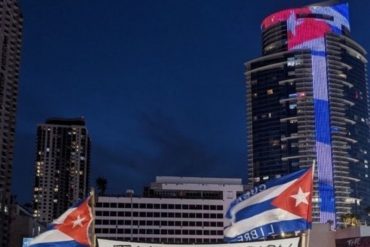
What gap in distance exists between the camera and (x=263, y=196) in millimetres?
12914

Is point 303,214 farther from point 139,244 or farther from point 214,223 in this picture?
point 214,223

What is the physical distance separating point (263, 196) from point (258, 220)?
1.56 ft

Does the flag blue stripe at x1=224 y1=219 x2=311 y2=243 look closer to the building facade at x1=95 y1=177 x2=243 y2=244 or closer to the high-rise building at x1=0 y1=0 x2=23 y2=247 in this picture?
the high-rise building at x1=0 y1=0 x2=23 y2=247

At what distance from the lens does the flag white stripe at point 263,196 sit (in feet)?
41.7

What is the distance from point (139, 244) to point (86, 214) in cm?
223

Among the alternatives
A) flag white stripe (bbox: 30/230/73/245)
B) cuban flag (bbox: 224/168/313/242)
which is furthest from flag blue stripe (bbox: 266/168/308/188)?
flag white stripe (bbox: 30/230/73/245)

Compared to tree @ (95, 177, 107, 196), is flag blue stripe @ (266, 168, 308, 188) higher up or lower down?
lower down

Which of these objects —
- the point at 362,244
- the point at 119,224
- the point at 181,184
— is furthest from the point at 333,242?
the point at 181,184

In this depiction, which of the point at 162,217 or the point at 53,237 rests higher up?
the point at 162,217

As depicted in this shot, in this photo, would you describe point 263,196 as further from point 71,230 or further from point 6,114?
point 6,114

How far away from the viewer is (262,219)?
1283 cm

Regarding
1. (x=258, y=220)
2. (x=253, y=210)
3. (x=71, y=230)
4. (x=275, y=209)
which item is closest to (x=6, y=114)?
(x=71, y=230)

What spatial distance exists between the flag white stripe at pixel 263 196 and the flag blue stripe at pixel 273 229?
523mm

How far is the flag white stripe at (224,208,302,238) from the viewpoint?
12.6 meters
